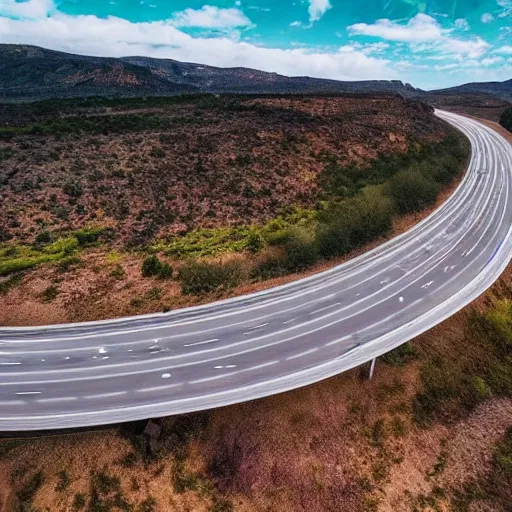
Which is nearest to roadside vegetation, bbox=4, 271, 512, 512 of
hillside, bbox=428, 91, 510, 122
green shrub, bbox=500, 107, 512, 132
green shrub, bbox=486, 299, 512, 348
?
green shrub, bbox=486, 299, 512, 348

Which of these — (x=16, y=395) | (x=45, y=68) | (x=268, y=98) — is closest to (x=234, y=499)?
(x=16, y=395)

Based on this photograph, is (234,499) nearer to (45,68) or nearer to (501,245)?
(501,245)

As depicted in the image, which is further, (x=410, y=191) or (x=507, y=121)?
(x=507, y=121)

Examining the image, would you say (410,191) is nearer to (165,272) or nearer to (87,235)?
(165,272)

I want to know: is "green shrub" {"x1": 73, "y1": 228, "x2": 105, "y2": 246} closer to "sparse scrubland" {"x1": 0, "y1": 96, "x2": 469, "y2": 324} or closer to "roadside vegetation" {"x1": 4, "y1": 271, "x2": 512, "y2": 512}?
"sparse scrubland" {"x1": 0, "y1": 96, "x2": 469, "y2": 324}

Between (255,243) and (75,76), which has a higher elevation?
(75,76)

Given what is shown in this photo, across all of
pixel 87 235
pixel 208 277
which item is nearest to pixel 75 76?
pixel 87 235

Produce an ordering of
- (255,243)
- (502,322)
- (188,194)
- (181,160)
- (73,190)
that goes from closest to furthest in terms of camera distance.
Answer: (502,322), (255,243), (73,190), (188,194), (181,160)
